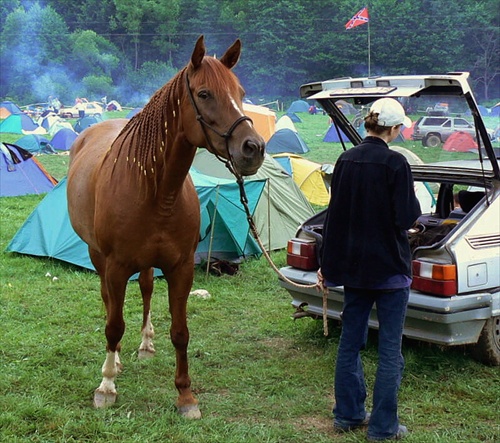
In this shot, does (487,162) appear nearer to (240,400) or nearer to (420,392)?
(420,392)

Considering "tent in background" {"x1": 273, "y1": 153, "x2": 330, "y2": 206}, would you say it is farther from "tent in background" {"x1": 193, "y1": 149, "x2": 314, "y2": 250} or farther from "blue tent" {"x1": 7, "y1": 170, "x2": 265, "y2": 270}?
"blue tent" {"x1": 7, "y1": 170, "x2": 265, "y2": 270}

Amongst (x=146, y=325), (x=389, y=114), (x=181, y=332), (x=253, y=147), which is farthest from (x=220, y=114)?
(x=146, y=325)

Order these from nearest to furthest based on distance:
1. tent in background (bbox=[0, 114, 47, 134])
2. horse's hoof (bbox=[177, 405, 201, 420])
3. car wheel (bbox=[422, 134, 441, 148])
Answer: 1. horse's hoof (bbox=[177, 405, 201, 420])
2. car wheel (bbox=[422, 134, 441, 148])
3. tent in background (bbox=[0, 114, 47, 134])

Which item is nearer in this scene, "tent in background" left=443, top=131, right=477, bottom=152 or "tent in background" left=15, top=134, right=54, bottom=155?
"tent in background" left=443, top=131, right=477, bottom=152

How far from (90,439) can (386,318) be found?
1.80m

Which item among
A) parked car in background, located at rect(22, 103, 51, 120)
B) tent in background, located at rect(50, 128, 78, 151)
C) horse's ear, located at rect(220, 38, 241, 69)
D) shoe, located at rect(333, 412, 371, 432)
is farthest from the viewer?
parked car in background, located at rect(22, 103, 51, 120)

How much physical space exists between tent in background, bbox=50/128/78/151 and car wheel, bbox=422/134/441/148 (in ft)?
60.1

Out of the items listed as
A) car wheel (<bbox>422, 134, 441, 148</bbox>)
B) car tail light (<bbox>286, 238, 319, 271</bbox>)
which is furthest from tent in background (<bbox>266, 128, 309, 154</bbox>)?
car tail light (<bbox>286, 238, 319, 271</bbox>)

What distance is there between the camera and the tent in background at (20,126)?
30547 millimetres

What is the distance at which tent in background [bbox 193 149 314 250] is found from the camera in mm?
9430

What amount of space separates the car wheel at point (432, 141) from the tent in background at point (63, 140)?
18.3 meters

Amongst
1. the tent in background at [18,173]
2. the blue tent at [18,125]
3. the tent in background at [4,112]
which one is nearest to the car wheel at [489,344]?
the tent in background at [18,173]

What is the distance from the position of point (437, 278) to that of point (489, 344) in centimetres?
77

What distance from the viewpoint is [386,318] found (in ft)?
12.6
